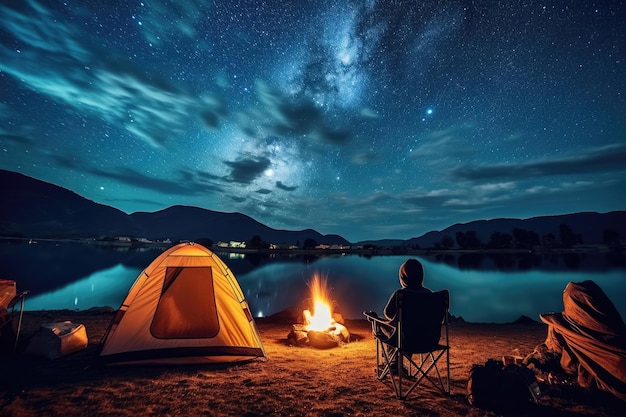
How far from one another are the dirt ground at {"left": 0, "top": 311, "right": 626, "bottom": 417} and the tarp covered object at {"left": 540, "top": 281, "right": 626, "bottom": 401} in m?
0.24

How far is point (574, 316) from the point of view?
477cm

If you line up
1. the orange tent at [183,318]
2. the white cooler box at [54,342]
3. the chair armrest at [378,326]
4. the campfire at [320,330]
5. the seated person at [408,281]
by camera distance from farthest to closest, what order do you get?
the campfire at [320,330]
the white cooler box at [54,342]
the orange tent at [183,318]
the chair armrest at [378,326]
the seated person at [408,281]

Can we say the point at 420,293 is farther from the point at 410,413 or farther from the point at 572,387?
the point at 572,387

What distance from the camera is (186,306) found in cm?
678

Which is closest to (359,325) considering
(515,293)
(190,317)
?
(190,317)

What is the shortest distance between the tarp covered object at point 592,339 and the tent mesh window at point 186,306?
649cm

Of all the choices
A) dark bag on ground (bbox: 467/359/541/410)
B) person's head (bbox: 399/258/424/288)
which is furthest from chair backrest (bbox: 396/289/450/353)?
dark bag on ground (bbox: 467/359/541/410)

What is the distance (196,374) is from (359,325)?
7.09m

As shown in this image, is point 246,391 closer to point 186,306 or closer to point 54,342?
point 186,306

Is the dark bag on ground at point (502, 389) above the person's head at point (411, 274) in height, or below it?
below

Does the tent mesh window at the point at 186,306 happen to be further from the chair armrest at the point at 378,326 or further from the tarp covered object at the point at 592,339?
the tarp covered object at the point at 592,339

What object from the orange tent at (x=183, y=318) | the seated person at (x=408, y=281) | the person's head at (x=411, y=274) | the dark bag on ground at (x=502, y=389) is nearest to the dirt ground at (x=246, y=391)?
the dark bag on ground at (x=502, y=389)

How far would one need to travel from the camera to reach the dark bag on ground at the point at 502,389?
395cm

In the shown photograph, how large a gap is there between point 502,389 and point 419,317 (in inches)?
52.8
